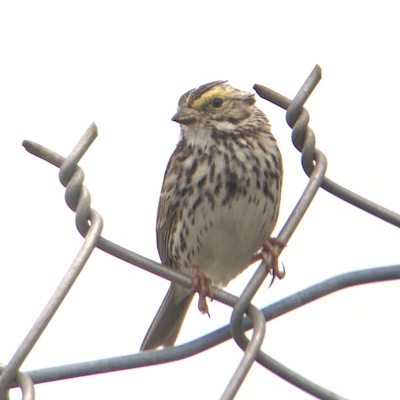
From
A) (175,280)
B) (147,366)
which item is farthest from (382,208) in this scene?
(147,366)

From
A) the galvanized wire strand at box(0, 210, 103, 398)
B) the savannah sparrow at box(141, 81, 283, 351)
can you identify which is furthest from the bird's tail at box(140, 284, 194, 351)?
the galvanized wire strand at box(0, 210, 103, 398)

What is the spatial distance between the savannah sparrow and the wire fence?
203 centimetres

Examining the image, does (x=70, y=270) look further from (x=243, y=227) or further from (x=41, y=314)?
(x=243, y=227)

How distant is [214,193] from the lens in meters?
5.19

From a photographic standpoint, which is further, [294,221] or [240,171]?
[240,171]

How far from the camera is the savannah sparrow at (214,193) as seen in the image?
5191 millimetres

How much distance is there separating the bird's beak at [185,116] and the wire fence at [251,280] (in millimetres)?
2726

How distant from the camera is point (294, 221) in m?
→ 2.63

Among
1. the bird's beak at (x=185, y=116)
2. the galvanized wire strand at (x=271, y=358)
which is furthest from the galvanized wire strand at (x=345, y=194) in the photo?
the bird's beak at (x=185, y=116)

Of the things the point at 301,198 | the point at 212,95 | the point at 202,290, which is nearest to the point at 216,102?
the point at 212,95

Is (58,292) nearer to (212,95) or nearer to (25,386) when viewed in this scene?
(25,386)

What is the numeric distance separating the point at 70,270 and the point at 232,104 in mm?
3713

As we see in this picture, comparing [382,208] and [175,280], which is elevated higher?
[382,208]

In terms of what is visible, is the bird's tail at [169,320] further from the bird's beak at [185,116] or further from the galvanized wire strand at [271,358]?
the galvanized wire strand at [271,358]
